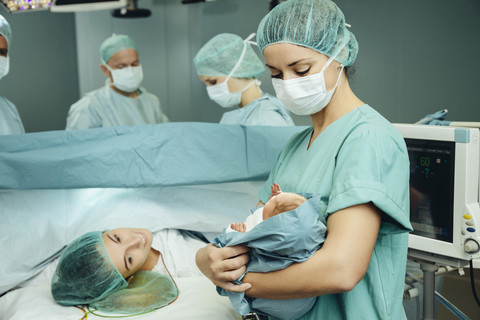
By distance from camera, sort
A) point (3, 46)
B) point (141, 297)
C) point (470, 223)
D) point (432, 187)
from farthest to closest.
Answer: point (3, 46) < point (141, 297) < point (432, 187) < point (470, 223)

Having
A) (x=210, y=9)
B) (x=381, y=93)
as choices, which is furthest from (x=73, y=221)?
(x=210, y=9)

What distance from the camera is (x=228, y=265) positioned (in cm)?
92

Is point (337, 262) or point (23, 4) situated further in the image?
point (23, 4)

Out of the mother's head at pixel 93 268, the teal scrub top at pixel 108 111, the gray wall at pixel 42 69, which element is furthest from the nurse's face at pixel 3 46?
the gray wall at pixel 42 69

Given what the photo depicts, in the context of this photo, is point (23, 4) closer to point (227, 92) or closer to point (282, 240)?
point (227, 92)

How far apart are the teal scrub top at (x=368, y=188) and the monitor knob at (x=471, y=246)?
1.35 feet

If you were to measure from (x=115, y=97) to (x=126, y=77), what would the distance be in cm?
19

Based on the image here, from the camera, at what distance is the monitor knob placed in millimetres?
1275

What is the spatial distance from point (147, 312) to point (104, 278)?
0.20 m

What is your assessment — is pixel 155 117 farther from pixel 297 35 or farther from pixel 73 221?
pixel 297 35

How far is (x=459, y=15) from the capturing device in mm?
2518

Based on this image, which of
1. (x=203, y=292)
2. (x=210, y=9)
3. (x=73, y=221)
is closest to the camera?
(x=203, y=292)

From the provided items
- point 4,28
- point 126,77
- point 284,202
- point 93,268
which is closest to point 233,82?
point 126,77

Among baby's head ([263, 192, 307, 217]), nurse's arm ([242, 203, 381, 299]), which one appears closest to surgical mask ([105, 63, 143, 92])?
baby's head ([263, 192, 307, 217])
